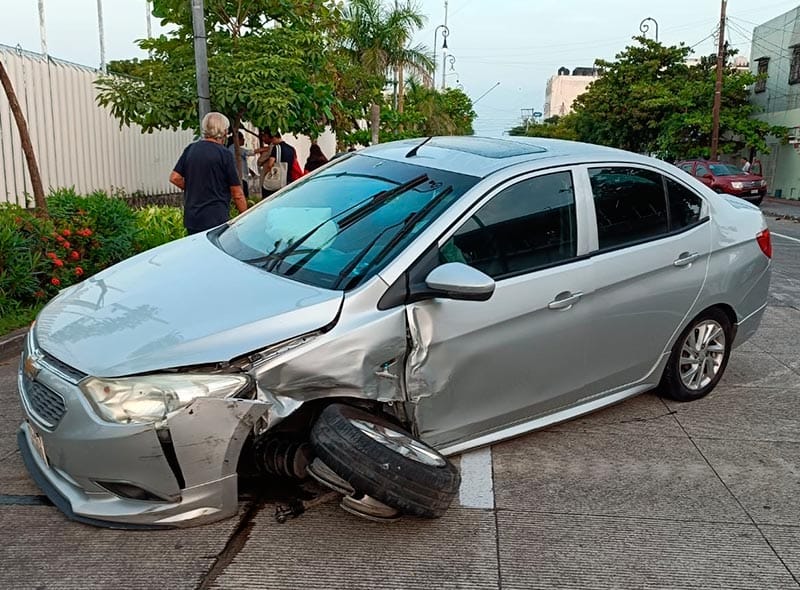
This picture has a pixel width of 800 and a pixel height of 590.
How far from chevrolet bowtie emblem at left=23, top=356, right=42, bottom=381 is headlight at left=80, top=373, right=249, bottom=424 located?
1.36 ft

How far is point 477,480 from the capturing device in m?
3.74

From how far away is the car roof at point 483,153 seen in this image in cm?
398

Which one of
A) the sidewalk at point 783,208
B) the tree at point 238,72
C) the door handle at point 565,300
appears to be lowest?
the sidewalk at point 783,208

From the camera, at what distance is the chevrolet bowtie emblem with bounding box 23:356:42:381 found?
3.15 m

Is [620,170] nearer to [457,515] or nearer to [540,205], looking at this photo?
[540,205]

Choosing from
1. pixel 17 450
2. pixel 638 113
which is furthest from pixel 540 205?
pixel 638 113

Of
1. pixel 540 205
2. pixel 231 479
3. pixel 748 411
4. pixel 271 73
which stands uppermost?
pixel 271 73

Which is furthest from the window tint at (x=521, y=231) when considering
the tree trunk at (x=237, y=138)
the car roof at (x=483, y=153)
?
the tree trunk at (x=237, y=138)

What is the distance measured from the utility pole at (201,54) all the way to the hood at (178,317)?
214 inches

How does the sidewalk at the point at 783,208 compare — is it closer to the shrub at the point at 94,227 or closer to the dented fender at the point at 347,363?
the shrub at the point at 94,227

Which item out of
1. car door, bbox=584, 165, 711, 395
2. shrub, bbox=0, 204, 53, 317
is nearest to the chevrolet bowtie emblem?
car door, bbox=584, 165, 711, 395

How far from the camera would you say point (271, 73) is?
9234 millimetres

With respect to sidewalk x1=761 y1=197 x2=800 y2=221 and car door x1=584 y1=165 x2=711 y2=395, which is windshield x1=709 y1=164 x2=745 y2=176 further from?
car door x1=584 y1=165 x2=711 y2=395

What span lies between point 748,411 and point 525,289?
2.18m
